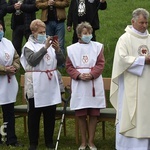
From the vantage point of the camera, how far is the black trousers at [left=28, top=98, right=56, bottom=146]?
1078cm

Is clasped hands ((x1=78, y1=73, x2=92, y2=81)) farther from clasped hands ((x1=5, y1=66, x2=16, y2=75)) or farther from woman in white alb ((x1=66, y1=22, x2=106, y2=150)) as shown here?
clasped hands ((x1=5, y1=66, x2=16, y2=75))

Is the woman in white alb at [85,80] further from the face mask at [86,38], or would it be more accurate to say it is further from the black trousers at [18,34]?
the black trousers at [18,34]

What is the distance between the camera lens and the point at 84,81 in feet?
35.4

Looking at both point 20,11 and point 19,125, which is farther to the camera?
point 20,11

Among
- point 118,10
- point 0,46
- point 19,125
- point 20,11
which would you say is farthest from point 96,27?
point 118,10

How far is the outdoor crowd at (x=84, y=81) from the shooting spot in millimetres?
10000

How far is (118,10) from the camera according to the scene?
2056 cm

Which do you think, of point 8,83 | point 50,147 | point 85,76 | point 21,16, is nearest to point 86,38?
point 85,76

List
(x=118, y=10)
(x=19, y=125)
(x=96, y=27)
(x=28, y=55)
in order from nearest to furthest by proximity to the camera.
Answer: (x=28, y=55) < (x=19, y=125) < (x=96, y=27) < (x=118, y=10)

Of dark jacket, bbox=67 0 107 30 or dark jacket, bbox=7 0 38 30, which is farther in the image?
dark jacket, bbox=7 0 38 30

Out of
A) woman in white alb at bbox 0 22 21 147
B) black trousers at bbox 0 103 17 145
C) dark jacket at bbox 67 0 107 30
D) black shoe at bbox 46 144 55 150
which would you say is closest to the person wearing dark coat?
dark jacket at bbox 67 0 107 30

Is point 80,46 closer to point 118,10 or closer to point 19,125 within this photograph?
point 19,125

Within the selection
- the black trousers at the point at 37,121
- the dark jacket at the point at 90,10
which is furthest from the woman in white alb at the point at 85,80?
the dark jacket at the point at 90,10

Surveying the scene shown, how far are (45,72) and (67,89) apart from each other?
702 millimetres
